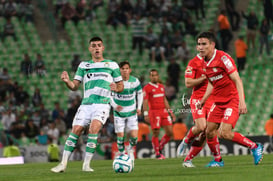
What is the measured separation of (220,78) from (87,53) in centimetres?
1624

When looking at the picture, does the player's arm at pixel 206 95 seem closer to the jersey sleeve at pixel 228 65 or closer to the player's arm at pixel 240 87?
the jersey sleeve at pixel 228 65

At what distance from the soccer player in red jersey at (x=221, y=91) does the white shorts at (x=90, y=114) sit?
188 cm

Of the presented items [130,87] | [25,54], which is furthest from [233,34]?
[130,87]

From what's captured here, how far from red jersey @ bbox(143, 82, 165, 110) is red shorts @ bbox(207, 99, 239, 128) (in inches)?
289

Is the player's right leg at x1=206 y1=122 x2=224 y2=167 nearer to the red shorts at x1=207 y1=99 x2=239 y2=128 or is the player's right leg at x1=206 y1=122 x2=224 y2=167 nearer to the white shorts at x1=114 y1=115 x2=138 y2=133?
the red shorts at x1=207 y1=99 x2=239 y2=128

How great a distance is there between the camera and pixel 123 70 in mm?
16891

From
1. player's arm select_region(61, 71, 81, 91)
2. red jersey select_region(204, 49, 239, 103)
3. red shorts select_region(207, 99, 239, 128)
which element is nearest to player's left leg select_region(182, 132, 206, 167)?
red shorts select_region(207, 99, 239, 128)

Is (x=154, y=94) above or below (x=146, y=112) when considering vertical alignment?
above

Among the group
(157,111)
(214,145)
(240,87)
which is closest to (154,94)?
(157,111)

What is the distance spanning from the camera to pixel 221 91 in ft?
38.3

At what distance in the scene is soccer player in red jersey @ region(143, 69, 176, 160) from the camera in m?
19.0

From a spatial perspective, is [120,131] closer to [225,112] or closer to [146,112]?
[146,112]

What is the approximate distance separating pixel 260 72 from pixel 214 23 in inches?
144

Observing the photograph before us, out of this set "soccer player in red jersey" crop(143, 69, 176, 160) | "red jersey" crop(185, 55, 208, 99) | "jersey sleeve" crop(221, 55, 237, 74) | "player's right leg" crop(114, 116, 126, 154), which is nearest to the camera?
"jersey sleeve" crop(221, 55, 237, 74)
